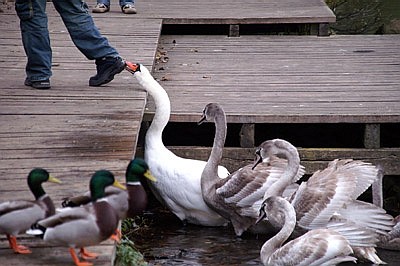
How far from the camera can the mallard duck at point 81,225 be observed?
177 inches

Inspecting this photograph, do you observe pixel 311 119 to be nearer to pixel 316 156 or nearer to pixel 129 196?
pixel 316 156

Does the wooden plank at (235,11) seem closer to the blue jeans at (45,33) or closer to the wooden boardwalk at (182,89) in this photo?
the wooden boardwalk at (182,89)

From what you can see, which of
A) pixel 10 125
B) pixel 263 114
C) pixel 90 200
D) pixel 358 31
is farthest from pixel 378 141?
pixel 358 31

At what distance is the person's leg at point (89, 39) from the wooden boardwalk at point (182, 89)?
158mm

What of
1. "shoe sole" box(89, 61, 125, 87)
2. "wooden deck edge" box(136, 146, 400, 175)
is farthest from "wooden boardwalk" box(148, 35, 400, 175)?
"shoe sole" box(89, 61, 125, 87)

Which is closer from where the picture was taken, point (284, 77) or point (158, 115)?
point (158, 115)

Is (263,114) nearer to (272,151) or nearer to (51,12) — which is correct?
(272,151)

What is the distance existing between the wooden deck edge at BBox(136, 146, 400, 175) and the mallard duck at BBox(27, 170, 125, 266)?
337 cm

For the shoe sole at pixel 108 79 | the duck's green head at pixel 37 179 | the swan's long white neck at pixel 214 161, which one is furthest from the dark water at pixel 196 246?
the duck's green head at pixel 37 179

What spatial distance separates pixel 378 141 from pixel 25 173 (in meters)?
3.15

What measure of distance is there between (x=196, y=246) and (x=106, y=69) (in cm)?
167

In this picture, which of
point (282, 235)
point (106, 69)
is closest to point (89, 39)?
point (106, 69)

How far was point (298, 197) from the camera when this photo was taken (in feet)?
23.6

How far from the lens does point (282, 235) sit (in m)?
6.66
